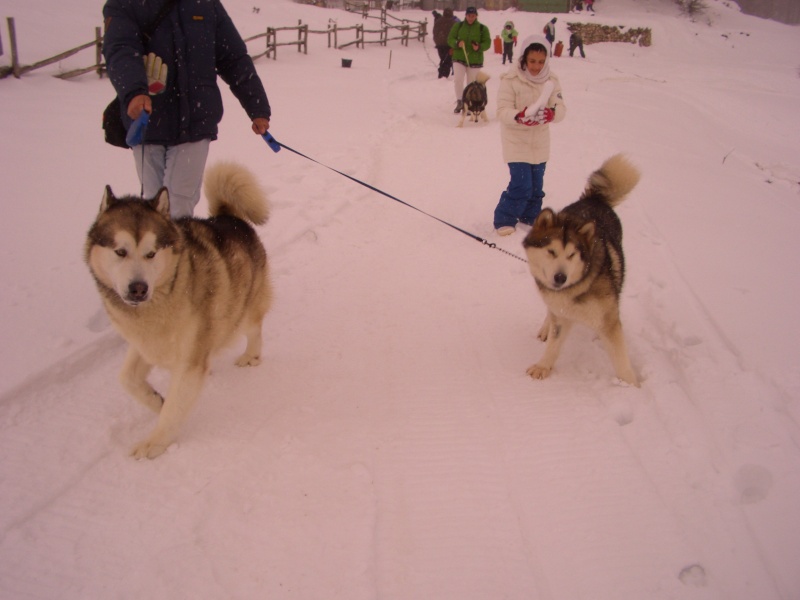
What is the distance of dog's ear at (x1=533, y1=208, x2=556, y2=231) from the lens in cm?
291

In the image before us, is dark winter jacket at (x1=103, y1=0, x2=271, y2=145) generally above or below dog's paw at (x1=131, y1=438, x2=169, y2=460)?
above

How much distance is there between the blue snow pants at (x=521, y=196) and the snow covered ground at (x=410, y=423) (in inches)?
10.7

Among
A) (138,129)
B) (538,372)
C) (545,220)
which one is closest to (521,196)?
(545,220)

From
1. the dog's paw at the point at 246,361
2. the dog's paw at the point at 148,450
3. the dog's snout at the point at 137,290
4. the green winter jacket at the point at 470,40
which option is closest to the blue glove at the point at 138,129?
the dog's snout at the point at 137,290

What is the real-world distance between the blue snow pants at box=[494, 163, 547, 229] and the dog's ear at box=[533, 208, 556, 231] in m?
2.30

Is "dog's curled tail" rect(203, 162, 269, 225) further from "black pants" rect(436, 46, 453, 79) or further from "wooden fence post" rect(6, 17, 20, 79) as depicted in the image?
"black pants" rect(436, 46, 453, 79)

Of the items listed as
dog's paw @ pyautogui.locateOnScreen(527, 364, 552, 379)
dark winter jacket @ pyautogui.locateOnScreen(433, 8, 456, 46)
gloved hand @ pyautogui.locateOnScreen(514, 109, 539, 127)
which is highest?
dark winter jacket @ pyautogui.locateOnScreen(433, 8, 456, 46)

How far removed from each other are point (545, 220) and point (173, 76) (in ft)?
7.93

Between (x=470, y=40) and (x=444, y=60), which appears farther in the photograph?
(x=444, y=60)

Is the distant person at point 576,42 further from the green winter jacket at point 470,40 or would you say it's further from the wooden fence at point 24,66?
the wooden fence at point 24,66

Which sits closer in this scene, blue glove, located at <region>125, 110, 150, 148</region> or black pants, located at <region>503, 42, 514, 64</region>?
blue glove, located at <region>125, 110, 150, 148</region>

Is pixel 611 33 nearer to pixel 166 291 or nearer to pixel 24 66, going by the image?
pixel 24 66

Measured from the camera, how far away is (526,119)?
4.68 metres

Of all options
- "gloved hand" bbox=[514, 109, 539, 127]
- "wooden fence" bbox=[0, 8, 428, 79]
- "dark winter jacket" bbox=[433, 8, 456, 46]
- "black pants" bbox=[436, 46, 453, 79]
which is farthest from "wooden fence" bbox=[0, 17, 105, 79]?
"black pants" bbox=[436, 46, 453, 79]
